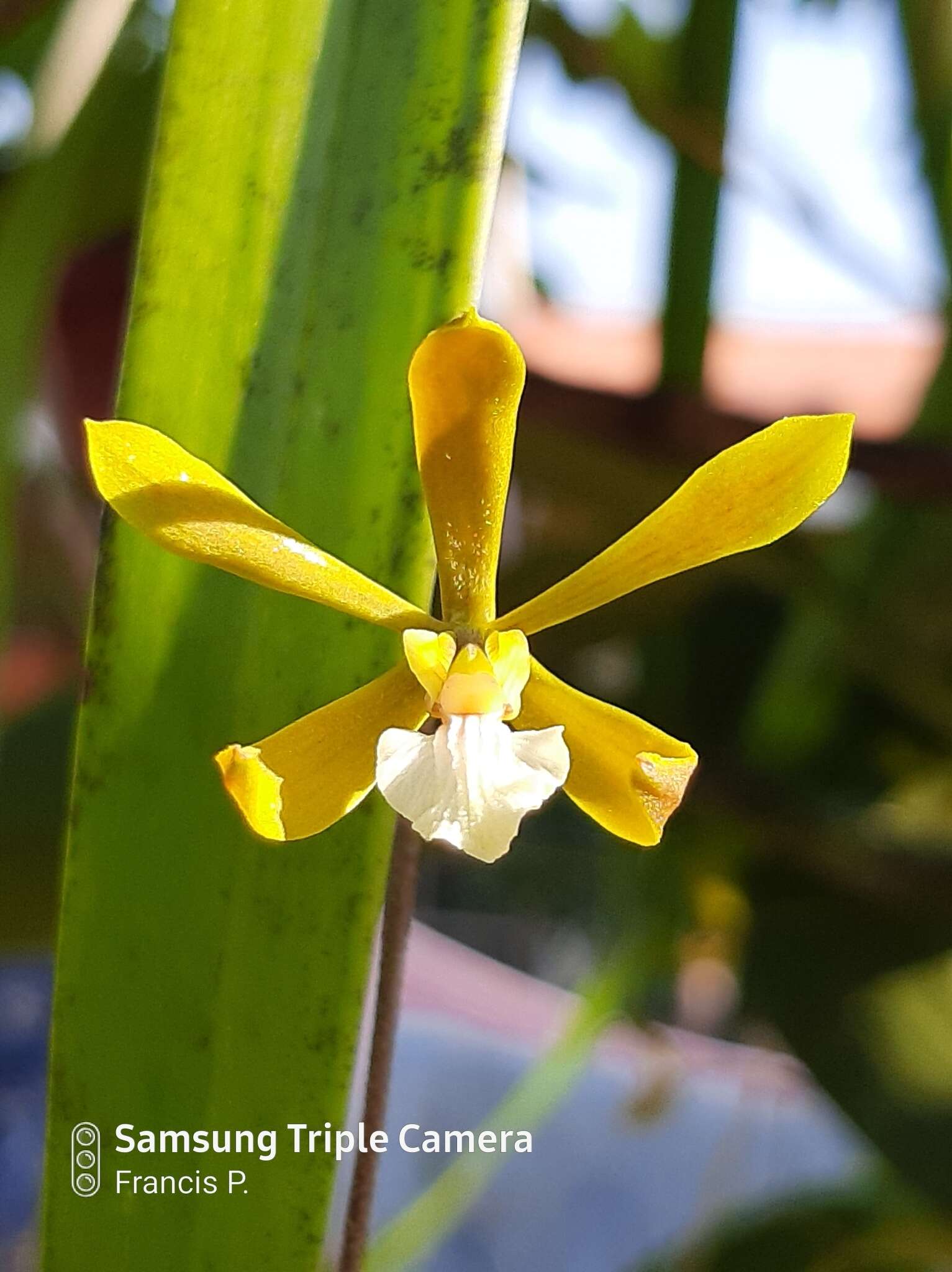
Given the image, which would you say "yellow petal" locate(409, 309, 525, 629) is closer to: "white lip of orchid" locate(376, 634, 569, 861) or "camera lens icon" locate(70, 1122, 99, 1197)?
"white lip of orchid" locate(376, 634, 569, 861)

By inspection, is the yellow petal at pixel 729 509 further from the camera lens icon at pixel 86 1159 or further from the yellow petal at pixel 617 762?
the camera lens icon at pixel 86 1159

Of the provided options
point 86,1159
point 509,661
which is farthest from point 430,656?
point 86,1159

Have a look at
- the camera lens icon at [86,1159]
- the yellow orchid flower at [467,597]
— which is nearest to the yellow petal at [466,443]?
the yellow orchid flower at [467,597]

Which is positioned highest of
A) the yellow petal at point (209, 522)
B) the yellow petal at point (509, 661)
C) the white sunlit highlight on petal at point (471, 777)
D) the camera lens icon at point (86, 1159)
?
the yellow petal at point (209, 522)

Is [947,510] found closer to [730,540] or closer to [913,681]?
[913,681]

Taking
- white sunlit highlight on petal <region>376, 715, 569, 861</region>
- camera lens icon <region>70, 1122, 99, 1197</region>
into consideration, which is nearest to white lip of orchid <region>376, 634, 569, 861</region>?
white sunlit highlight on petal <region>376, 715, 569, 861</region>

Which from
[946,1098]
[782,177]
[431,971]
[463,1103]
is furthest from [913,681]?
[431,971]

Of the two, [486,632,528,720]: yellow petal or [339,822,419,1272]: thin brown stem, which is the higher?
[486,632,528,720]: yellow petal
